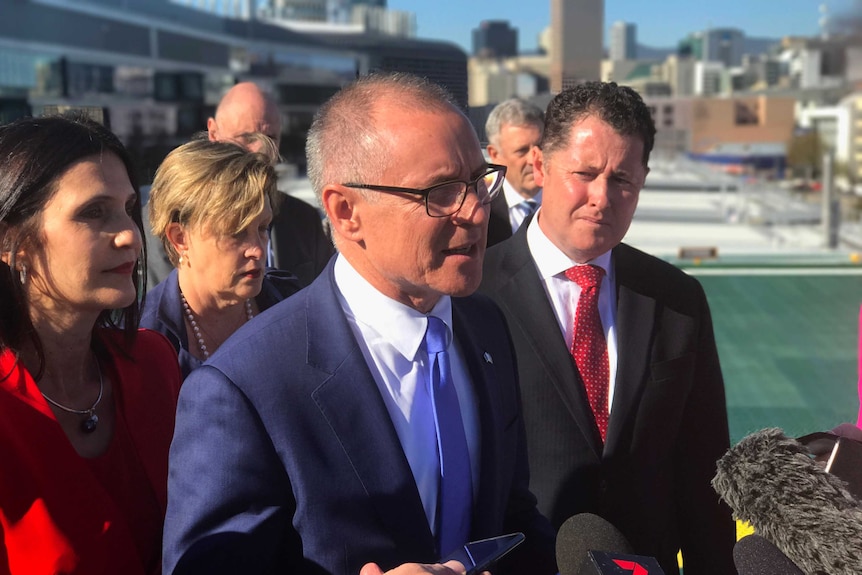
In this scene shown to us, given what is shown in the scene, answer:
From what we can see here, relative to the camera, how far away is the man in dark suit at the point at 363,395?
1.56 m

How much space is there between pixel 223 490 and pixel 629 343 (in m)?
1.29

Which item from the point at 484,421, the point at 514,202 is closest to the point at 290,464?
the point at 484,421

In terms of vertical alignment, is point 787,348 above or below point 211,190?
below

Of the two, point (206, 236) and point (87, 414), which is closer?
point (87, 414)

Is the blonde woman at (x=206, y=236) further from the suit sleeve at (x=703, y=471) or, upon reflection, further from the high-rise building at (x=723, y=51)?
the high-rise building at (x=723, y=51)

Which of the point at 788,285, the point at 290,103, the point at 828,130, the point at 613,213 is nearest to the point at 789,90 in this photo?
the point at 828,130

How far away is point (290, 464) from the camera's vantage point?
1.57 metres

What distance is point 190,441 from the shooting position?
1.57 m

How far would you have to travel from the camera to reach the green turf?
19.2 feet

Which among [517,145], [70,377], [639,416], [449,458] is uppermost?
[517,145]

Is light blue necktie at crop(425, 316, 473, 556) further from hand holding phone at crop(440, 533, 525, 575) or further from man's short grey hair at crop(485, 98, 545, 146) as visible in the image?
man's short grey hair at crop(485, 98, 545, 146)

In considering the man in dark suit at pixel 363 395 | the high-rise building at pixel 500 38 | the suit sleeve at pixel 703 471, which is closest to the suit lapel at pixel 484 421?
the man in dark suit at pixel 363 395

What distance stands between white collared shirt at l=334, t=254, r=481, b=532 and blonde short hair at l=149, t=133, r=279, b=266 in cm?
82

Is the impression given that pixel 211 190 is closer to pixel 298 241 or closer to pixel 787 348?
pixel 298 241
